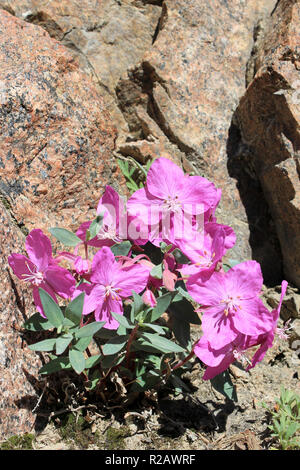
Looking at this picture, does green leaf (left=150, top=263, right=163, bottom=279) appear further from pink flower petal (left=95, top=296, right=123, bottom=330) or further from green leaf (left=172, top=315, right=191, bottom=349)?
green leaf (left=172, top=315, right=191, bottom=349)

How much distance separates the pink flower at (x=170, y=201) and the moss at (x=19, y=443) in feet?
2.67

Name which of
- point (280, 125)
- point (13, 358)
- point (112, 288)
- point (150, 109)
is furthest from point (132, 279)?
point (150, 109)

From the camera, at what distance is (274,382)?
7.36 ft

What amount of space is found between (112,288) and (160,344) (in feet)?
0.80

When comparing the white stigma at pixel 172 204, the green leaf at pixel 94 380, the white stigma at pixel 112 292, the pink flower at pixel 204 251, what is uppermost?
the white stigma at pixel 172 204

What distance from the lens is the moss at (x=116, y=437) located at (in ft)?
6.14

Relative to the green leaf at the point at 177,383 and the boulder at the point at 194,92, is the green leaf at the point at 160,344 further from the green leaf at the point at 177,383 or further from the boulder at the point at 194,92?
the boulder at the point at 194,92

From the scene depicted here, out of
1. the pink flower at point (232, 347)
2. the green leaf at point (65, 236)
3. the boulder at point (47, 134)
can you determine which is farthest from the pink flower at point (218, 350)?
the boulder at point (47, 134)

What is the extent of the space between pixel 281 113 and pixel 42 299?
1491 millimetres

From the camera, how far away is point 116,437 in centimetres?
190

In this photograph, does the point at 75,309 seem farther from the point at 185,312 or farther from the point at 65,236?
the point at 185,312
